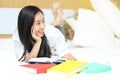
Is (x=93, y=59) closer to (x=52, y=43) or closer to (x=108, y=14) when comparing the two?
(x=52, y=43)

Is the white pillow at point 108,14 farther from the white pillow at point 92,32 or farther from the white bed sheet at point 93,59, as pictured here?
the white bed sheet at point 93,59

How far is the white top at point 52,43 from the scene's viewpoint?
1.95 m

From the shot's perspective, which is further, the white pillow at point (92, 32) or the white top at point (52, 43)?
the white pillow at point (92, 32)

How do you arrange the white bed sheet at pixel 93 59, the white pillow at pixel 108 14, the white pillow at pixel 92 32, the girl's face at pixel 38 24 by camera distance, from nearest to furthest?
the white bed sheet at pixel 93 59
the girl's face at pixel 38 24
the white pillow at pixel 92 32
the white pillow at pixel 108 14

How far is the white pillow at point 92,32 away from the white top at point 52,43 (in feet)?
1.16

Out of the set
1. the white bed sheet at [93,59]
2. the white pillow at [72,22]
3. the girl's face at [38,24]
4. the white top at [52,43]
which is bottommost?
the white bed sheet at [93,59]

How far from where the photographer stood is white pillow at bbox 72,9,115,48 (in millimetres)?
2393

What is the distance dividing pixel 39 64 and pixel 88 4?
1780mm

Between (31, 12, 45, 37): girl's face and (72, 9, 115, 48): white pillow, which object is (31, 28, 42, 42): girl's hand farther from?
(72, 9, 115, 48): white pillow

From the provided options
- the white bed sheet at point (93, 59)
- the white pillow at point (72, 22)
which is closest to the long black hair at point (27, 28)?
the white bed sheet at point (93, 59)

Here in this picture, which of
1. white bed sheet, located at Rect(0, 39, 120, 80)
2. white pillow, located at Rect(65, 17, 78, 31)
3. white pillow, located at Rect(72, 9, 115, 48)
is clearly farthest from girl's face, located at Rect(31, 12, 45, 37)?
white pillow, located at Rect(65, 17, 78, 31)

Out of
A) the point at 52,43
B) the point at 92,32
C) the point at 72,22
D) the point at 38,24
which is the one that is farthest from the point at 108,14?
the point at 38,24

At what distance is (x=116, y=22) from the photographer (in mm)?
2535

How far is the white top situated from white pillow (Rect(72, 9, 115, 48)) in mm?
353
